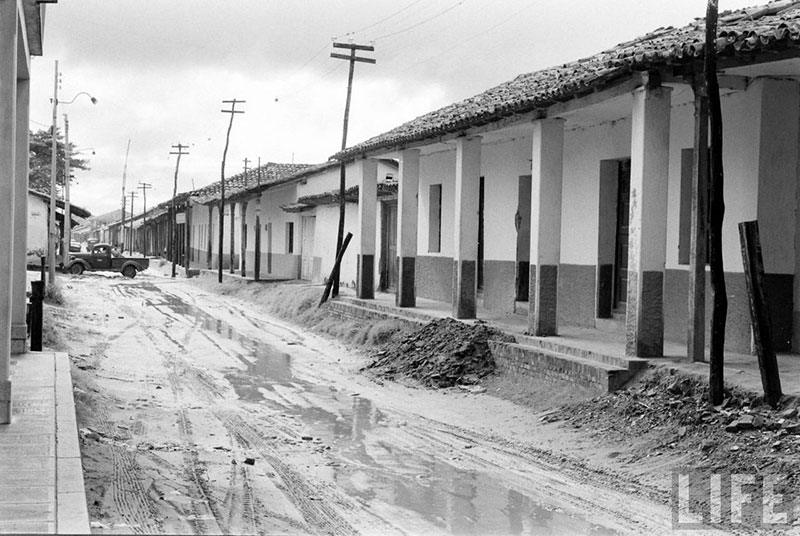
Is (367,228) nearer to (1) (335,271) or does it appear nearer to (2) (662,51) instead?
(1) (335,271)

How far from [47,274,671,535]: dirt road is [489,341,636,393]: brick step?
67cm

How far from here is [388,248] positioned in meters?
25.6

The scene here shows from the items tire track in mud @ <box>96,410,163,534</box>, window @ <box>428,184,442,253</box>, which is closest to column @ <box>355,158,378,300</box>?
window @ <box>428,184,442,253</box>

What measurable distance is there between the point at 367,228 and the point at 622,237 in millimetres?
8409

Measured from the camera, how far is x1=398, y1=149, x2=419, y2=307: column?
747 inches

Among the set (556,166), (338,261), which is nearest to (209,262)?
(338,261)

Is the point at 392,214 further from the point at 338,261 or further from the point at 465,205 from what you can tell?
the point at 465,205

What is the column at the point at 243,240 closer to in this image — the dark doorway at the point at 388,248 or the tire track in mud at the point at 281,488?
the dark doorway at the point at 388,248

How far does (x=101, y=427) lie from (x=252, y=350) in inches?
312

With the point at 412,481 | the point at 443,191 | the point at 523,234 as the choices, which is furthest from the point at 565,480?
the point at 443,191

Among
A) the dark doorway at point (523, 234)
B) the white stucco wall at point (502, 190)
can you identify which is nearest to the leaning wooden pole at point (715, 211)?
the white stucco wall at point (502, 190)

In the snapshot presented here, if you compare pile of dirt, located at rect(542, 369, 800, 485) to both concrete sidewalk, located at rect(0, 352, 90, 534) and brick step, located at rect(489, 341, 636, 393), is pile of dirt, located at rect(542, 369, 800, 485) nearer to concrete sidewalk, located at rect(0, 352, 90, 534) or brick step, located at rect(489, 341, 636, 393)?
brick step, located at rect(489, 341, 636, 393)

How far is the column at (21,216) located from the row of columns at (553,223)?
6784mm

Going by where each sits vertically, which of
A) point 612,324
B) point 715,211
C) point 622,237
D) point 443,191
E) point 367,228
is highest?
point 443,191
